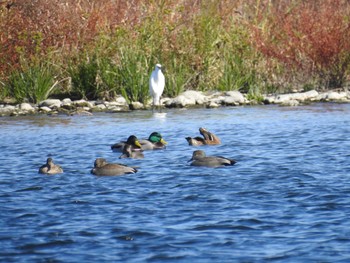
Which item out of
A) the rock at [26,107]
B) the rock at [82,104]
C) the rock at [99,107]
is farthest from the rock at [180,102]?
the rock at [26,107]

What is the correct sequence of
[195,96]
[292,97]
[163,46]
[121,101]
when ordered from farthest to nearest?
[163,46], [292,97], [195,96], [121,101]

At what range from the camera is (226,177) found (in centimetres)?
1305

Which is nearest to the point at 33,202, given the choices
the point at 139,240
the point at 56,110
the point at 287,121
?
the point at 139,240

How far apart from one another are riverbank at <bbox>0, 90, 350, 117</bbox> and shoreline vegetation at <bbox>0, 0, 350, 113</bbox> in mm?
32

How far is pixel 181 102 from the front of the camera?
2541cm

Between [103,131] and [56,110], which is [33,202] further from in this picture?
[56,110]

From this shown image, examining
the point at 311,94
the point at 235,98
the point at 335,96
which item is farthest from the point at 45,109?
the point at 335,96

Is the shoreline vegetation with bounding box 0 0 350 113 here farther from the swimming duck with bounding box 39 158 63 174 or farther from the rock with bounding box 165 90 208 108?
the swimming duck with bounding box 39 158 63 174

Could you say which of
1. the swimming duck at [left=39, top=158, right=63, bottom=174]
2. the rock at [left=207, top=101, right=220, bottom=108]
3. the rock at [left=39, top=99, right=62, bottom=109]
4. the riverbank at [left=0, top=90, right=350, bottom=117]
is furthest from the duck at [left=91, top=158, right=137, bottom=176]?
the rock at [left=207, top=101, right=220, bottom=108]

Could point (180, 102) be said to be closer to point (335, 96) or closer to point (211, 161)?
point (335, 96)

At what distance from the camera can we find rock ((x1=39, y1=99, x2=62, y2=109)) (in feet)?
82.0

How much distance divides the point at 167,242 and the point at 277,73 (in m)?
20.5

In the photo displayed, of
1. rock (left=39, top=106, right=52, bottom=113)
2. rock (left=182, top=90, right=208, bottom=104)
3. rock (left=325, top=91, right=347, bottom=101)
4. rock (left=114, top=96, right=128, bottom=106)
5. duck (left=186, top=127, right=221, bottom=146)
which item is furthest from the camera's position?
rock (left=325, top=91, right=347, bottom=101)

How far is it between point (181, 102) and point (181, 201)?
14301 millimetres
